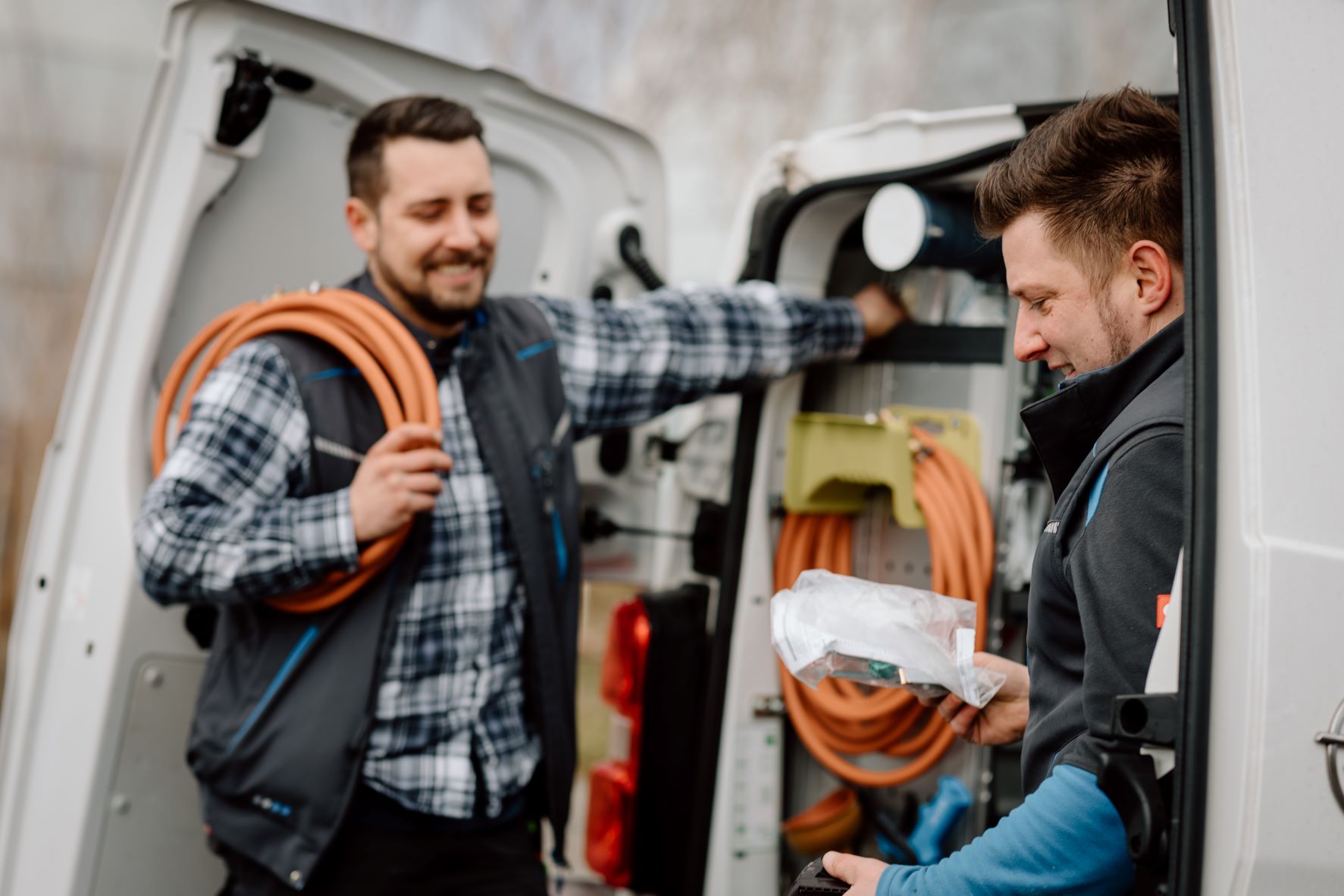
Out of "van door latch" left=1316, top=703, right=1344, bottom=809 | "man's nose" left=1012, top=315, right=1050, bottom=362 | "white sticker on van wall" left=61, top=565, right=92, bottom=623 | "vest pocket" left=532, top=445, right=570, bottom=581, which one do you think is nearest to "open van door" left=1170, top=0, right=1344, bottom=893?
"van door latch" left=1316, top=703, right=1344, bottom=809

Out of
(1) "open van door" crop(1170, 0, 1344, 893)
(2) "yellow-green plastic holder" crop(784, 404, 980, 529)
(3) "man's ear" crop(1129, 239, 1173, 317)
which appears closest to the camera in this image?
(1) "open van door" crop(1170, 0, 1344, 893)

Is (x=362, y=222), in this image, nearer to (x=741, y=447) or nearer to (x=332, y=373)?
(x=332, y=373)

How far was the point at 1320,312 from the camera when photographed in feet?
4.17

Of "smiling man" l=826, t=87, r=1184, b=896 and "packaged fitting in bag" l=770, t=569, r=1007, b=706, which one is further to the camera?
"packaged fitting in bag" l=770, t=569, r=1007, b=706

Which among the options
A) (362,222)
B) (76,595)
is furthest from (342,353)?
(76,595)

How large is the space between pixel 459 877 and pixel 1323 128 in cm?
201

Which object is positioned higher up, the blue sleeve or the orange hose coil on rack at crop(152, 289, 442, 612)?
the orange hose coil on rack at crop(152, 289, 442, 612)

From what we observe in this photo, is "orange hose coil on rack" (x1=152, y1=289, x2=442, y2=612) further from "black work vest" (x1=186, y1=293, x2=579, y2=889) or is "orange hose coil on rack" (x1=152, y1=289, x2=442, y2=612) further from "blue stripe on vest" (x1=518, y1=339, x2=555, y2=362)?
"blue stripe on vest" (x1=518, y1=339, x2=555, y2=362)

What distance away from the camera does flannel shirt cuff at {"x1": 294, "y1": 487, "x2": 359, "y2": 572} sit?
224cm

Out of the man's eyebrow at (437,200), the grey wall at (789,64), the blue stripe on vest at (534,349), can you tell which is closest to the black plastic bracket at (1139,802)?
the blue stripe on vest at (534,349)

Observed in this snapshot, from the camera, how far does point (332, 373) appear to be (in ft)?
8.04

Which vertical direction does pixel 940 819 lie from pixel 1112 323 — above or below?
below

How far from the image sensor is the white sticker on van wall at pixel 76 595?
253cm

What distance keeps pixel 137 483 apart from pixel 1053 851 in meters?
2.01
